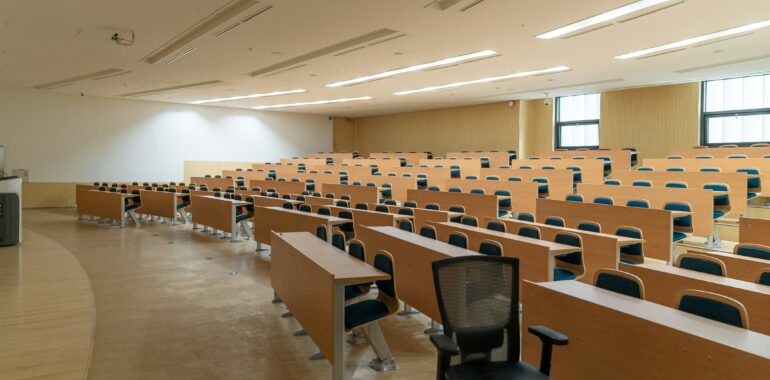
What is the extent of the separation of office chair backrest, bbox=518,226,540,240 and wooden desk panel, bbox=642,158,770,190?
271 inches

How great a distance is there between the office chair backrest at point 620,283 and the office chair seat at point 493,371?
0.98 meters

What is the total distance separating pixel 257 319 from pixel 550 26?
655cm

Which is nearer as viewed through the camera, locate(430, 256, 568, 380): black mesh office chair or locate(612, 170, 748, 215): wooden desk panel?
locate(430, 256, 568, 380): black mesh office chair

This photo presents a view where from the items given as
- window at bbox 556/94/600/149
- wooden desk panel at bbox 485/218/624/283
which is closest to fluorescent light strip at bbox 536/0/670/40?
wooden desk panel at bbox 485/218/624/283

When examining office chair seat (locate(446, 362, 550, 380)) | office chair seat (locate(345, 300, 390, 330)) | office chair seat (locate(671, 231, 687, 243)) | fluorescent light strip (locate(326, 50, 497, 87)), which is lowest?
office chair seat (locate(345, 300, 390, 330))

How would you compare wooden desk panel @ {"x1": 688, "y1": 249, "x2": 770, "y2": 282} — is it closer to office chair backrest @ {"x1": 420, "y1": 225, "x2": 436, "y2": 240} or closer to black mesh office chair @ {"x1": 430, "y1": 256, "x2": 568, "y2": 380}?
black mesh office chair @ {"x1": 430, "y1": 256, "x2": 568, "y2": 380}

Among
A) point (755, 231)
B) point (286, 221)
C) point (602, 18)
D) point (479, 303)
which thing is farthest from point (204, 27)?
point (755, 231)

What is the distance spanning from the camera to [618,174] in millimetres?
10320

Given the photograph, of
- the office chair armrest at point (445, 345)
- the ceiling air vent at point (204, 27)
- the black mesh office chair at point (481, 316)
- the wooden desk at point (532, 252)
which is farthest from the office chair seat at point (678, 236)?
the ceiling air vent at point (204, 27)

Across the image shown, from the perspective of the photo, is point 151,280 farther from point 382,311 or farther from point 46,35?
point 46,35

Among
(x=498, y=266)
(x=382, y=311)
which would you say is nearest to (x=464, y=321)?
(x=498, y=266)

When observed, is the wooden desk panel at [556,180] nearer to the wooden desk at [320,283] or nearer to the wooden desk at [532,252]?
the wooden desk at [532,252]

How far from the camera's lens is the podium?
26.7 feet

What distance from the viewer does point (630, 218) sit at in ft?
22.7
